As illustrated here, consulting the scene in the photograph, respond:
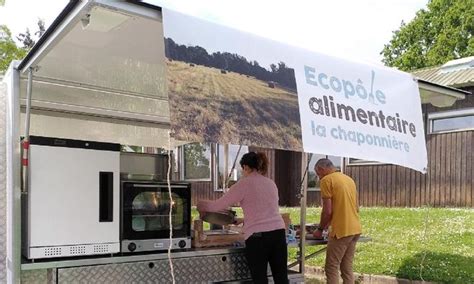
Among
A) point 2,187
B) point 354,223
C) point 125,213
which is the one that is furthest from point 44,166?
point 354,223

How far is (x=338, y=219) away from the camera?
5.49 metres

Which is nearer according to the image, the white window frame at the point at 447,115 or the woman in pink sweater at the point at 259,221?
the woman in pink sweater at the point at 259,221

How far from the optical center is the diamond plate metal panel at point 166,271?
368 cm

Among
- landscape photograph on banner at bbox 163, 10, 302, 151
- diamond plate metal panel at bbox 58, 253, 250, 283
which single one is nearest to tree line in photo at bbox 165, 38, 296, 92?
landscape photograph on banner at bbox 163, 10, 302, 151

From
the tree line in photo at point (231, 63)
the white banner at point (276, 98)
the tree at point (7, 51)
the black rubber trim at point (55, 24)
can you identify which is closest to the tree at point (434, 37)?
the tree at point (7, 51)

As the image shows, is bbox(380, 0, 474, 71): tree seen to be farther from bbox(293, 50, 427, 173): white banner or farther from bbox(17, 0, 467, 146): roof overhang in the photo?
bbox(293, 50, 427, 173): white banner

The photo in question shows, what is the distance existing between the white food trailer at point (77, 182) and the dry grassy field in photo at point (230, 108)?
0.43 meters

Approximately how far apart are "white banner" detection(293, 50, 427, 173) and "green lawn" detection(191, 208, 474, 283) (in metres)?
3.76

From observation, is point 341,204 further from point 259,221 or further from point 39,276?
point 39,276

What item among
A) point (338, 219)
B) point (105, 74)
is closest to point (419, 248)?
point (338, 219)

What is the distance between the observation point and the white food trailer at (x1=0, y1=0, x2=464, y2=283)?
327cm

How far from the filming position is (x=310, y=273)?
27.3 ft

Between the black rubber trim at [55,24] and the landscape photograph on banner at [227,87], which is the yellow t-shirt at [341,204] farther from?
the black rubber trim at [55,24]

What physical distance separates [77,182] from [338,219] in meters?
2.96
